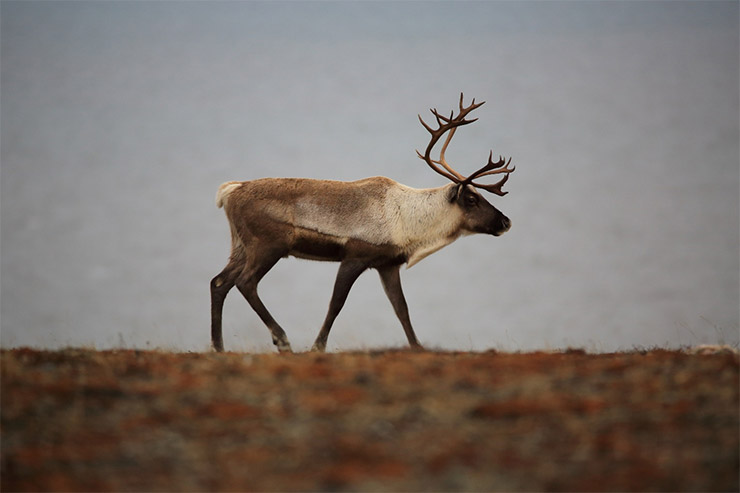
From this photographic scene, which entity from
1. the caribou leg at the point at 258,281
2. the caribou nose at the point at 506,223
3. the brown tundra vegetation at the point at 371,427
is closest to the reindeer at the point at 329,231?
the caribou leg at the point at 258,281

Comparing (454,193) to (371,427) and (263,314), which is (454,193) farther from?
(371,427)

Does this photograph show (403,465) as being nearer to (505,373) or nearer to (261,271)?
(505,373)

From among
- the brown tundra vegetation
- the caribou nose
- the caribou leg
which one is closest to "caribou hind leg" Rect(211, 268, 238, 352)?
the caribou leg

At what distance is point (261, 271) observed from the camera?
1038 centimetres

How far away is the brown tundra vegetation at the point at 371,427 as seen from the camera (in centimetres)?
453

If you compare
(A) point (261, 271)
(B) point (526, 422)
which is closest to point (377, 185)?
(A) point (261, 271)

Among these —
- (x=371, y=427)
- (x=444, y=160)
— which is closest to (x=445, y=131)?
(x=444, y=160)

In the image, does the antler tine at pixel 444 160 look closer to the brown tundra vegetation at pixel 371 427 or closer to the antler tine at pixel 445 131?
the antler tine at pixel 445 131

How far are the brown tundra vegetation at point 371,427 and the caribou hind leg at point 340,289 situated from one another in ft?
10.7

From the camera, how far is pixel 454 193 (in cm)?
1130

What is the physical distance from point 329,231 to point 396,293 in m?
1.24

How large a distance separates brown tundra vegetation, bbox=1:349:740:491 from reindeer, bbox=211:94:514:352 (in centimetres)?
335

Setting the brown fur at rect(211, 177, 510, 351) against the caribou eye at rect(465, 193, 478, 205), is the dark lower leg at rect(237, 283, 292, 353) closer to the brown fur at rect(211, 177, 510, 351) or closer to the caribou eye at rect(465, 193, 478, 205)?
the brown fur at rect(211, 177, 510, 351)

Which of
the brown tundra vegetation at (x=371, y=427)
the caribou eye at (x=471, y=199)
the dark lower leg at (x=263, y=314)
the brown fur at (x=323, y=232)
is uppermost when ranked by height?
the caribou eye at (x=471, y=199)
